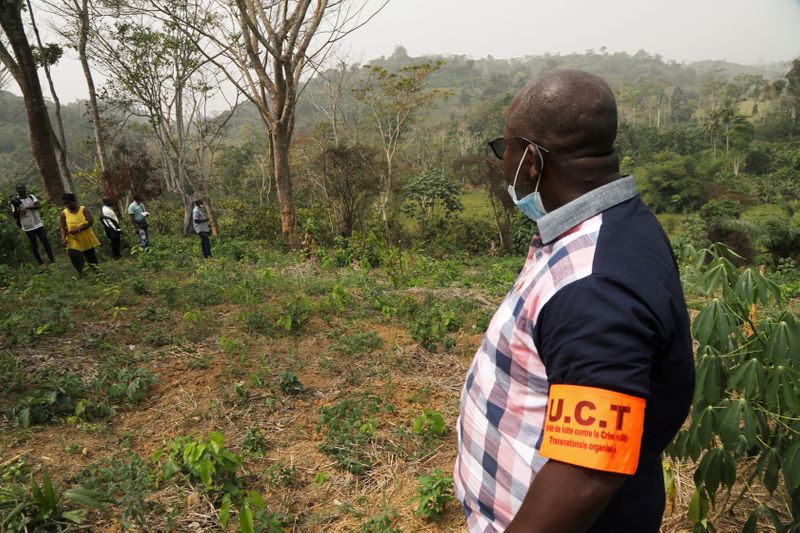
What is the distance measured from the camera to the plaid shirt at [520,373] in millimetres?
932

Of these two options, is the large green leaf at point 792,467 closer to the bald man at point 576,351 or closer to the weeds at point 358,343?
the bald man at point 576,351

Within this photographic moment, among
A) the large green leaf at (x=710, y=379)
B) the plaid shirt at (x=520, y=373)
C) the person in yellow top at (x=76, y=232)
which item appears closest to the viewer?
the plaid shirt at (x=520, y=373)

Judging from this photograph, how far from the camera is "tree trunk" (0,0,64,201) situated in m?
8.31

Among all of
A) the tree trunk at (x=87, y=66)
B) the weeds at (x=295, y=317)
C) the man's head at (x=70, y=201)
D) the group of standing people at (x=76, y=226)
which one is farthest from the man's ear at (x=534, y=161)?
the tree trunk at (x=87, y=66)

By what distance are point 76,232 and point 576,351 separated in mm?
6868

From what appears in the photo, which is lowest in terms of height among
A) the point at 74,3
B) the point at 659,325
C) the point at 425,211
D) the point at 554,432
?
the point at 425,211

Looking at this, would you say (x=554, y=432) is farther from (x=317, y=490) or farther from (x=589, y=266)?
(x=317, y=490)

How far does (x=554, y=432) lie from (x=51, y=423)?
3.39 meters

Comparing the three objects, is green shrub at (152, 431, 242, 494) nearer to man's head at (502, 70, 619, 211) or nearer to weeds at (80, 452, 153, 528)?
weeds at (80, 452, 153, 528)

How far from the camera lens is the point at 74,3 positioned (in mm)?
12680

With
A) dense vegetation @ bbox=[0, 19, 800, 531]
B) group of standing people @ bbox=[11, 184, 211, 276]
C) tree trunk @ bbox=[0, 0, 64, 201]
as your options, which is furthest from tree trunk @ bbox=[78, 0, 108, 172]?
group of standing people @ bbox=[11, 184, 211, 276]

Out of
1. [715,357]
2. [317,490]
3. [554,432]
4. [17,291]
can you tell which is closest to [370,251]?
[17,291]

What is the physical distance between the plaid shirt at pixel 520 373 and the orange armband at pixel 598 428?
123 millimetres

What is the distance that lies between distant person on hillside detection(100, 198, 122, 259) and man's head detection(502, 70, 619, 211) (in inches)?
320
